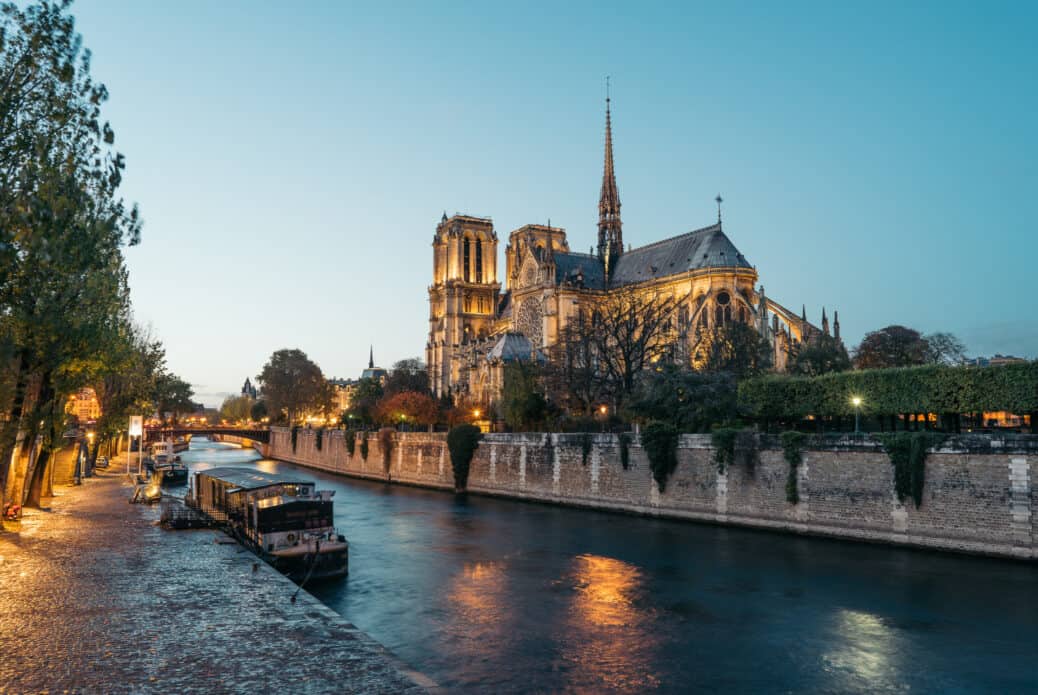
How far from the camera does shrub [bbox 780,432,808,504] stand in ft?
91.1

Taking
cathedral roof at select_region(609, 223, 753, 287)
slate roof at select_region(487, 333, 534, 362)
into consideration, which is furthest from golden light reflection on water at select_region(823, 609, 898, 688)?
cathedral roof at select_region(609, 223, 753, 287)

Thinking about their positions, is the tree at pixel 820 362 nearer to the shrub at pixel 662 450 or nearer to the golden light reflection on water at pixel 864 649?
the shrub at pixel 662 450

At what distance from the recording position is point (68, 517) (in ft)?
81.1

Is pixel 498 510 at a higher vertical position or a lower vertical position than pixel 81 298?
lower

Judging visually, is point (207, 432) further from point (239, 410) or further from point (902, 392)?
point (239, 410)

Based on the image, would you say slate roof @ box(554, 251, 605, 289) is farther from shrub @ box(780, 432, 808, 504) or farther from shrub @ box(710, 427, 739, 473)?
shrub @ box(780, 432, 808, 504)

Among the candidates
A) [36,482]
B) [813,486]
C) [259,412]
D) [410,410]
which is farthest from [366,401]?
[813,486]

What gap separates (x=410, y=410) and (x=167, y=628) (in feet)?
207

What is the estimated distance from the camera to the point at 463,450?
47125 millimetres

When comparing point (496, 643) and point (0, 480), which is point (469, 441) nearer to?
point (0, 480)

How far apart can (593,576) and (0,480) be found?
15740 mm

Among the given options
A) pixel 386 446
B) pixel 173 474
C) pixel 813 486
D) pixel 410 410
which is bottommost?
pixel 173 474

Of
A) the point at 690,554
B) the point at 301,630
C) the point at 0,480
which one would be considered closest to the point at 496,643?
the point at 301,630

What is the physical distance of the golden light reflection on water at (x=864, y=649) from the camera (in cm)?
1424
